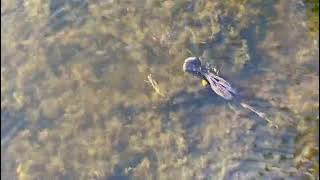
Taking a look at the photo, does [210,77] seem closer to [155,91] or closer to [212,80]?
[212,80]

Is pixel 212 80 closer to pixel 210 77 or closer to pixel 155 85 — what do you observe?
pixel 210 77

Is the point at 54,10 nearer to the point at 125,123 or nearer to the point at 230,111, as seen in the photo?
the point at 125,123

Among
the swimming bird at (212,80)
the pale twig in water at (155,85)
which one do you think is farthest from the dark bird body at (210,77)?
the pale twig in water at (155,85)

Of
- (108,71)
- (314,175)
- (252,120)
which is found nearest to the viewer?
(314,175)

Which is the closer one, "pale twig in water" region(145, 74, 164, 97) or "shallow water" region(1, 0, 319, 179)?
"shallow water" region(1, 0, 319, 179)

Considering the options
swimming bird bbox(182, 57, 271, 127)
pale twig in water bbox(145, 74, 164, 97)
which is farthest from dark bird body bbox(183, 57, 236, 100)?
pale twig in water bbox(145, 74, 164, 97)

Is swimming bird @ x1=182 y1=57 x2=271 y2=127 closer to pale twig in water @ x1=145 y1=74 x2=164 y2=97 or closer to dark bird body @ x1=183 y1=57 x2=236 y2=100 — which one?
dark bird body @ x1=183 y1=57 x2=236 y2=100

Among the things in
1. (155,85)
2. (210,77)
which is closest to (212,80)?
(210,77)

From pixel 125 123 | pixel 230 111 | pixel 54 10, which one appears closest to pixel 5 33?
pixel 54 10
